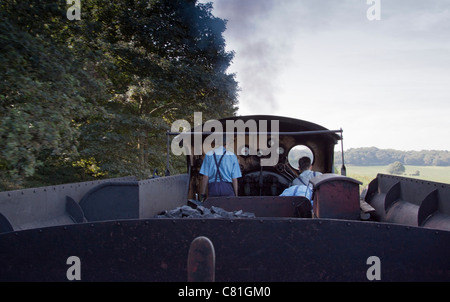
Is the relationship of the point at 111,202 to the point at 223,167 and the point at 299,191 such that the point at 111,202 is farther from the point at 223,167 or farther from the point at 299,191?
the point at 299,191

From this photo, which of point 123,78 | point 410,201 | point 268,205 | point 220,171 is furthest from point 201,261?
point 123,78

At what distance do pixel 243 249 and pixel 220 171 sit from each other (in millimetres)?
4550

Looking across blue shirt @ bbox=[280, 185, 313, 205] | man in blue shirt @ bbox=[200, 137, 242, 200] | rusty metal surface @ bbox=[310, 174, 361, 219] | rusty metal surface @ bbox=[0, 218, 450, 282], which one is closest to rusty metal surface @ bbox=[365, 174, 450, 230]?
rusty metal surface @ bbox=[310, 174, 361, 219]

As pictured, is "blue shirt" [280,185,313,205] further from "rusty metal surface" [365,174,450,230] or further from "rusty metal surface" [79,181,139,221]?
"rusty metal surface" [79,181,139,221]

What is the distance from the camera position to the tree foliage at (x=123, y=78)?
995cm

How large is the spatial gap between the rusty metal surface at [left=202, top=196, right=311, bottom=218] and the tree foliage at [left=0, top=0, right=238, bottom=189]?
5627 millimetres

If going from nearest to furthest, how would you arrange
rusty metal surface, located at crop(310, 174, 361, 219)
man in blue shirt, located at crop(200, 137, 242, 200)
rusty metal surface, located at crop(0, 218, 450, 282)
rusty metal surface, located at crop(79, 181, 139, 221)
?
rusty metal surface, located at crop(0, 218, 450, 282) < rusty metal surface, located at crop(310, 174, 361, 219) < rusty metal surface, located at crop(79, 181, 139, 221) < man in blue shirt, located at crop(200, 137, 242, 200)

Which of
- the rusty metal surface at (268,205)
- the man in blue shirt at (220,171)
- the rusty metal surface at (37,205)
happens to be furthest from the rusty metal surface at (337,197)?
the rusty metal surface at (37,205)

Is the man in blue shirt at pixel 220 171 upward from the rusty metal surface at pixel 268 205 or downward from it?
upward

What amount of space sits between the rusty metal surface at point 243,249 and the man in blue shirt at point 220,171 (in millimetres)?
4456

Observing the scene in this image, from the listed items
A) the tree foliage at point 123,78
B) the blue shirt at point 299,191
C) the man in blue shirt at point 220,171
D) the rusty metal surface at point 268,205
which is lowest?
the rusty metal surface at point 268,205

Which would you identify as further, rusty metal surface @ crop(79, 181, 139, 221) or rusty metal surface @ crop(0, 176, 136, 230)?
rusty metal surface @ crop(79, 181, 139, 221)

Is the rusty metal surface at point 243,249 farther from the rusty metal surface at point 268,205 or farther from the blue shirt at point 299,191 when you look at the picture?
the blue shirt at point 299,191

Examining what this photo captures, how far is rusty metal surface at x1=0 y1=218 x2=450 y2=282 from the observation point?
2.33 m
